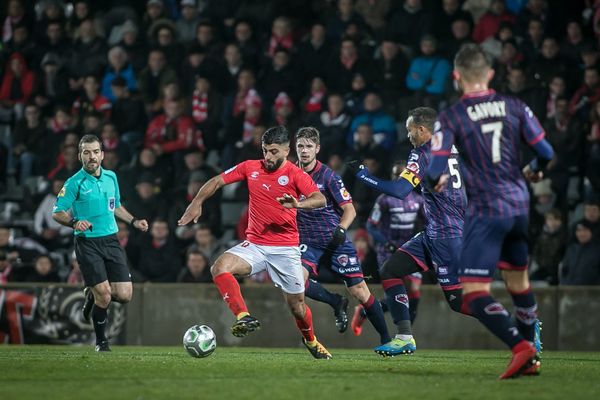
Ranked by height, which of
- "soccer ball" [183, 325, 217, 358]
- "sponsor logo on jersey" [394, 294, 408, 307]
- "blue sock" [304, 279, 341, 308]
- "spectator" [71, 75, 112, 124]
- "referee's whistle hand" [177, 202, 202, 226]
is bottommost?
"soccer ball" [183, 325, 217, 358]

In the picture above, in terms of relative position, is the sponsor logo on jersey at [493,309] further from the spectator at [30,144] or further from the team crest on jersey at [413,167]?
the spectator at [30,144]

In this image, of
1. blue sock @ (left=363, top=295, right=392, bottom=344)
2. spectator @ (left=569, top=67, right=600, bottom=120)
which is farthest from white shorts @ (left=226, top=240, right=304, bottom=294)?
spectator @ (left=569, top=67, right=600, bottom=120)

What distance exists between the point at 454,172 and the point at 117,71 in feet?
34.2

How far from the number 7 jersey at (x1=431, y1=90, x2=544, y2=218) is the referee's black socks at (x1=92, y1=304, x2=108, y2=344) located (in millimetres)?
6218

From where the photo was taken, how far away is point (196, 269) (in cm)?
1766

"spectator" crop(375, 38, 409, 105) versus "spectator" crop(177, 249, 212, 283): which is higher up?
"spectator" crop(375, 38, 409, 105)

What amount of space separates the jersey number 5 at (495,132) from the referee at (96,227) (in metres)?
5.51

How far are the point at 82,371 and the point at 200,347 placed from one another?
2157 mm

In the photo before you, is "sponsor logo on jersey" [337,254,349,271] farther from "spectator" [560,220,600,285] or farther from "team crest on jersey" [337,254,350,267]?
"spectator" [560,220,600,285]

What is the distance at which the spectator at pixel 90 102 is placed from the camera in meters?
20.9

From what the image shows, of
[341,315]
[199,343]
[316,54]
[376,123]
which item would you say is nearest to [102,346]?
[199,343]

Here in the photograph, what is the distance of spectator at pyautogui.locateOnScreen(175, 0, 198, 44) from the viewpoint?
2159 centimetres

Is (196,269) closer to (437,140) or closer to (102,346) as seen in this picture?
(102,346)

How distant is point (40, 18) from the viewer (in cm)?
2280
